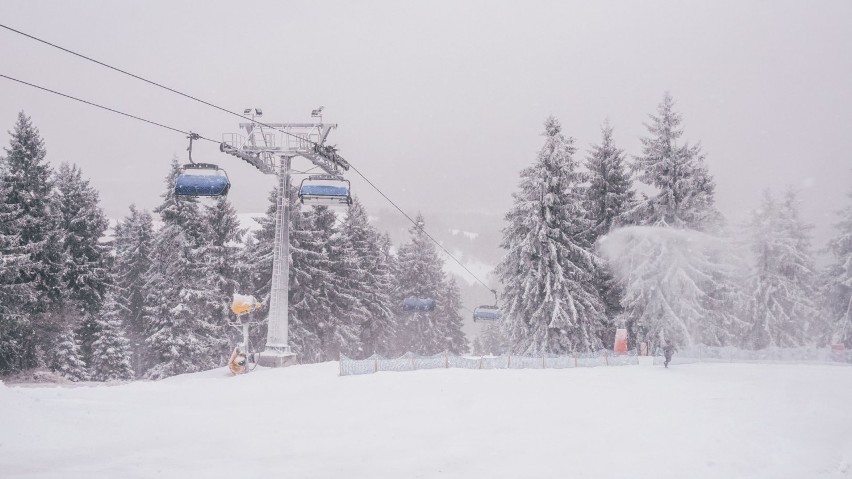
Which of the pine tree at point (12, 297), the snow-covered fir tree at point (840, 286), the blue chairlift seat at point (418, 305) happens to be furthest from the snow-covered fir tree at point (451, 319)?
Answer: the pine tree at point (12, 297)

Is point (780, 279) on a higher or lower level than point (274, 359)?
higher

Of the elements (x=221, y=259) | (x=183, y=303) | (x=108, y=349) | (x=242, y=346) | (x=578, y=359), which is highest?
(x=221, y=259)

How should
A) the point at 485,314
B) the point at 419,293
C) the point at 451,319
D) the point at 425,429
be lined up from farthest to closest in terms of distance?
the point at 451,319 → the point at 419,293 → the point at 485,314 → the point at 425,429

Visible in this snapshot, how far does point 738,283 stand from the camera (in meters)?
42.7

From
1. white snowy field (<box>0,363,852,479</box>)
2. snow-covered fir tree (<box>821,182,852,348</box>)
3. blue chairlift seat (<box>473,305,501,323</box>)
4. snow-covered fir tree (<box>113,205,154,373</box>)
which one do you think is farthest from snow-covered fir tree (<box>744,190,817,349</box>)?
snow-covered fir tree (<box>113,205,154,373</box>)

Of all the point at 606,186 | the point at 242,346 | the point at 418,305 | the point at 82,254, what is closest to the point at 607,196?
the point at 606,186

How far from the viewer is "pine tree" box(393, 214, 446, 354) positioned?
5241 cm

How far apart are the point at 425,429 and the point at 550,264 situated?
21716 mm

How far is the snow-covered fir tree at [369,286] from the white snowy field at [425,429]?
2621cm

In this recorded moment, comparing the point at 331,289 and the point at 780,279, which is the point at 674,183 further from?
the point at 331,289

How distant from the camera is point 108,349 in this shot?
37281mm

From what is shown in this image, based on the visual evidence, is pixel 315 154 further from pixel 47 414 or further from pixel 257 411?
pixel 47 414

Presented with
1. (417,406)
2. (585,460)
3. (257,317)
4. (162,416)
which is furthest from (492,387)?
(257,317)

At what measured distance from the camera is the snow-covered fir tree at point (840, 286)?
1554 inches
